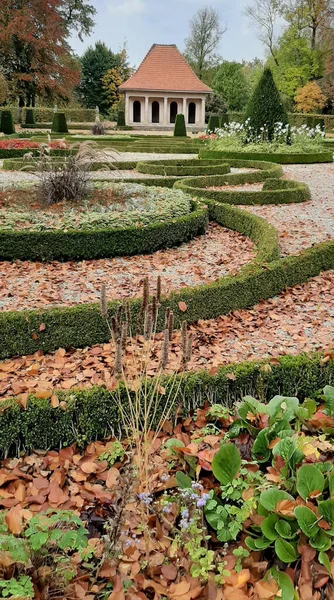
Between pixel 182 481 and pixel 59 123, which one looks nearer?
pixel 182 481

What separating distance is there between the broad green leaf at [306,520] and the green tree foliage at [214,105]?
4167cm

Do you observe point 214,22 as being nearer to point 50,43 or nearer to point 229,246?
point 50,43

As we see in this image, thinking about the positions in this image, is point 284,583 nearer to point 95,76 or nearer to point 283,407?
point 283,407

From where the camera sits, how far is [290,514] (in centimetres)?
230

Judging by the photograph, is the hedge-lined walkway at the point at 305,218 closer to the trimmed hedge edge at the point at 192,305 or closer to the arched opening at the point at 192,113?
the trimmed hedge edge at the point at 192,305

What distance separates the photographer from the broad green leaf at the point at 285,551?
7.25ft

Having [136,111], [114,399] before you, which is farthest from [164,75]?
[114,399]

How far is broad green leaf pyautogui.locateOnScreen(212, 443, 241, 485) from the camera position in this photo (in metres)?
2.55

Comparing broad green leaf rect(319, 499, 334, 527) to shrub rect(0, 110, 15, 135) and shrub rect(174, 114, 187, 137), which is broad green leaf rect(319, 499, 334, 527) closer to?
shrub rect(0, 110, 15, 135)

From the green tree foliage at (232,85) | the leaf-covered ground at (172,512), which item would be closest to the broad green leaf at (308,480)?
the leaf-covered ground at (172,512)

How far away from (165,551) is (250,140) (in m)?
17.1

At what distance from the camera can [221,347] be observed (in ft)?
13.9

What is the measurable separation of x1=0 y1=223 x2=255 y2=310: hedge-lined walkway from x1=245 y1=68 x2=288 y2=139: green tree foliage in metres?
11.1

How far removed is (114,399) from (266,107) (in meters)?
15.8
